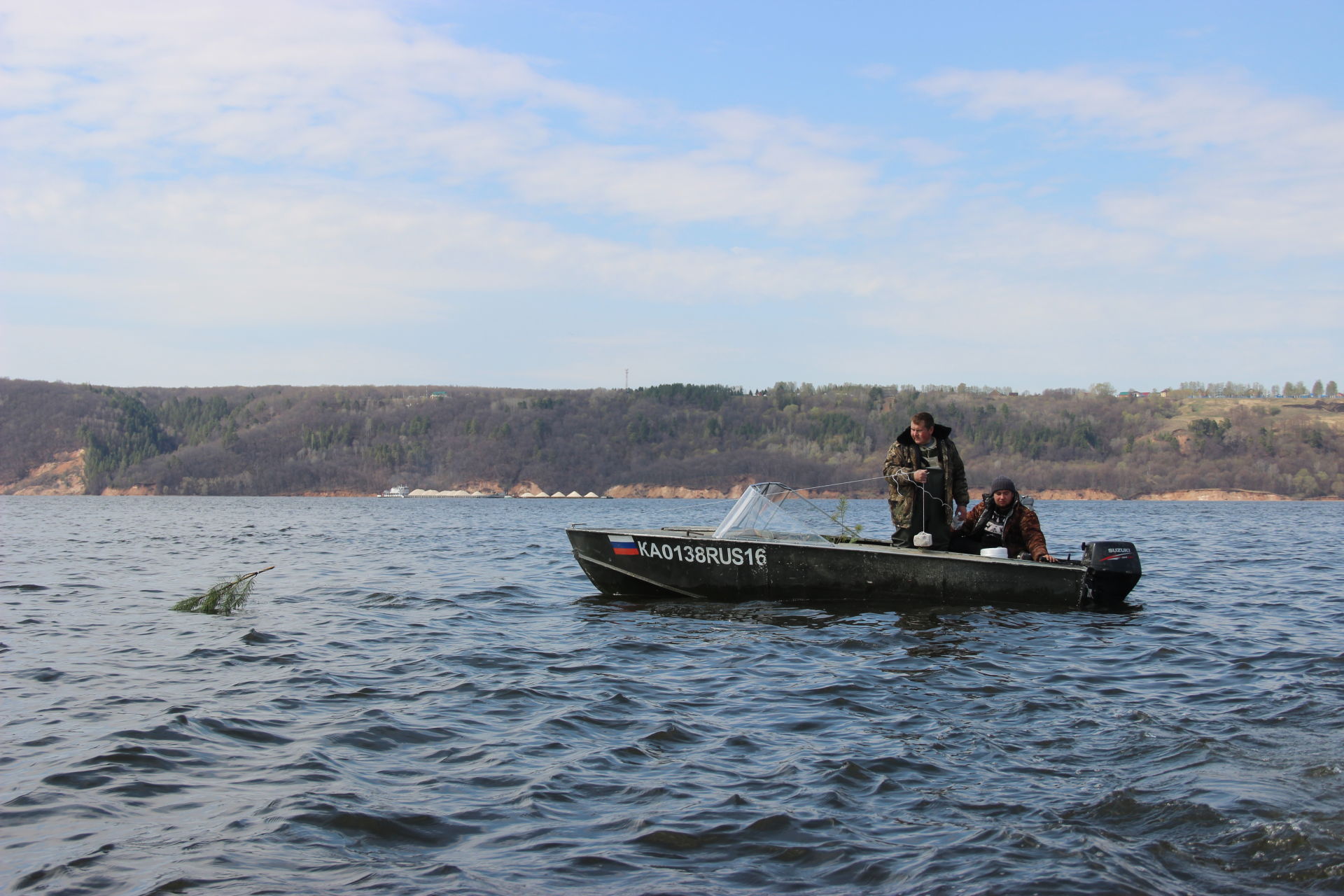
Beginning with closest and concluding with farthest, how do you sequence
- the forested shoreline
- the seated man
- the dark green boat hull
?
the dark green boat hull
the seated man
the forested shoreline

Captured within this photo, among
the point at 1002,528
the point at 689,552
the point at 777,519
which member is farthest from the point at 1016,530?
the point at 689,552

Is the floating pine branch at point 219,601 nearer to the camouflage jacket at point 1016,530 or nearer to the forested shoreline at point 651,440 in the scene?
the camouflage jacket at point 1016,530

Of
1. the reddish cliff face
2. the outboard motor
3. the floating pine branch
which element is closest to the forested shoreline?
the reddish cliff face

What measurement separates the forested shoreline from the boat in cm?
12280

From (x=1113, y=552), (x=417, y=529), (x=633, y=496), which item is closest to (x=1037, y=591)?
(x=1113, y=552)

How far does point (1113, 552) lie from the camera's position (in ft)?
42.1

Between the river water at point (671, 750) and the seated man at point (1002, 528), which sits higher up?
the seated man at point (1002, 528)

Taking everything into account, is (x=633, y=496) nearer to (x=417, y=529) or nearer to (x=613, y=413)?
(x=613, y=413)

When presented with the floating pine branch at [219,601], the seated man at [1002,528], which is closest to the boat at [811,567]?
the seated man at [1002,528]

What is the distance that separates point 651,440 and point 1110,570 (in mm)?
150890

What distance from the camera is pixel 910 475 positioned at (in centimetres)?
1291

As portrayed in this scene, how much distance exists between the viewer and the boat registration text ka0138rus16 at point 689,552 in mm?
13219

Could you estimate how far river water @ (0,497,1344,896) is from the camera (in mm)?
4645

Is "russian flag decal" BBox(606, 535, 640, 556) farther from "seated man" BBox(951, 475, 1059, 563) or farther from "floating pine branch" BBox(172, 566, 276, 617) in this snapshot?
"floating pine branch" BBox(172, 566, 276, 617)
